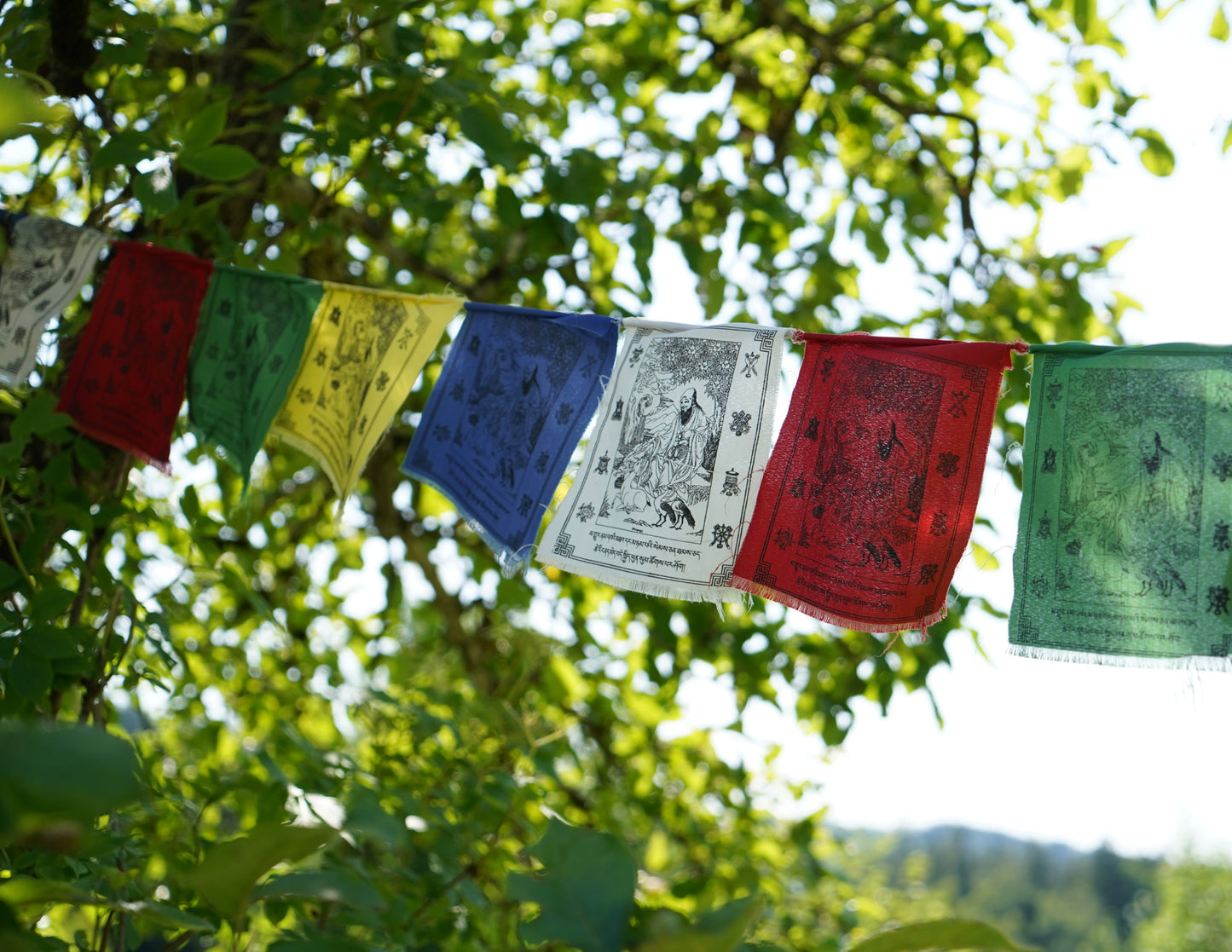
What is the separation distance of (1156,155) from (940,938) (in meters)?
2.19

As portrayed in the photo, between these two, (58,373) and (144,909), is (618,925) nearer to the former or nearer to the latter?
(144,909)

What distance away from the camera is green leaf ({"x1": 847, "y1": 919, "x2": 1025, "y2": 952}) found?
332 mm

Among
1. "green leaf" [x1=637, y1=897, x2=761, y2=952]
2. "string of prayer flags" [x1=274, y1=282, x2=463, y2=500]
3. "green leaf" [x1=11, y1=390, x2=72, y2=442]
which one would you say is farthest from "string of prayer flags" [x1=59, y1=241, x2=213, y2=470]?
"green leaf" [x1=637, y1=897, x2=761, y2=952]

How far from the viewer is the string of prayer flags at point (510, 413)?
1.50 metres

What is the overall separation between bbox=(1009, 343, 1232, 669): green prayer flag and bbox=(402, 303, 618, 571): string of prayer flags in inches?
26.5

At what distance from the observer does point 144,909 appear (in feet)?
1.51

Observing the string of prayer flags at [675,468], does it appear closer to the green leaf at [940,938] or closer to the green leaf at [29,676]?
the green leaf at [29,676]

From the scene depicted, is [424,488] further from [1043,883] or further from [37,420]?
[1043,883]

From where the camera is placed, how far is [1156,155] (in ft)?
6.66

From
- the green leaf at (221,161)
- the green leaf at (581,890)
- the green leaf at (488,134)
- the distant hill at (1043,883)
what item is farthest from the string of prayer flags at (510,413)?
the distant hill at (1043,883)

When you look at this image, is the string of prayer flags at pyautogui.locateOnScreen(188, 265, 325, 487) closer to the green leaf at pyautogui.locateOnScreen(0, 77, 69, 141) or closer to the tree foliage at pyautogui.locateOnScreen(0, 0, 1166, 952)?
the tree foliage at pyautogui.locateOnScreen(0, 0, 1166, 952)

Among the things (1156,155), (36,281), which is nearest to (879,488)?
(1156,155)

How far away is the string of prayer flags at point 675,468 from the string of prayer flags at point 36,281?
1.02m

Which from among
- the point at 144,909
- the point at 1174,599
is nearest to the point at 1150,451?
the point at 1174,599
